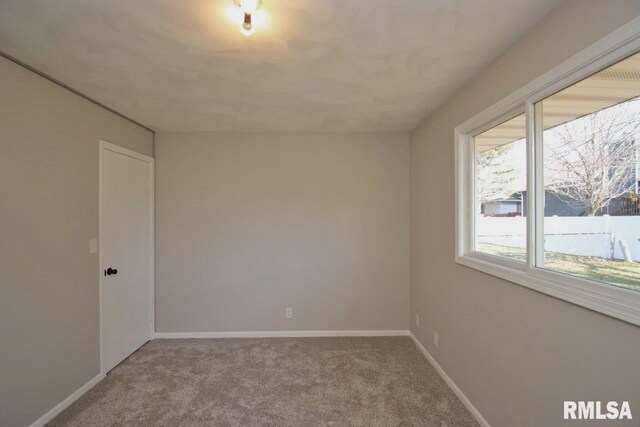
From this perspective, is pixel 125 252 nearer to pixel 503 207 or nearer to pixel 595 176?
pixel 503 207

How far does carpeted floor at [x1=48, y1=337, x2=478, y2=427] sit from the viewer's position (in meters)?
1.95

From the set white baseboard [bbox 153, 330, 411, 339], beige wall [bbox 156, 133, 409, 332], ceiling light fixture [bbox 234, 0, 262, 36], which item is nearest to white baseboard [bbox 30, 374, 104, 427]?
white baseboard [bbox 153, 330, 411, 339]

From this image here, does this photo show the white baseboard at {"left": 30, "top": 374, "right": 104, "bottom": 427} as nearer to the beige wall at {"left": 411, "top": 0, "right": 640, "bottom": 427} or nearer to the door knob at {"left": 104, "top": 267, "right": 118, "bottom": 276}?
the door knob at {"left": 104, "top": 267, "right": 118, "bottom": 276}

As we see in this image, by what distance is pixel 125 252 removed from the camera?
2762mm

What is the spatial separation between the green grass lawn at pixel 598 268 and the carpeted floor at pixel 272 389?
1336mm

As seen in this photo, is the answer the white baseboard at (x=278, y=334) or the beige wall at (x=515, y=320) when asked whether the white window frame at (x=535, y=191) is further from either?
the white baseboard at (x=278, y=334)

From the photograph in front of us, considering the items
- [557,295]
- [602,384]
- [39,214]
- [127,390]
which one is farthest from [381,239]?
[39,214]

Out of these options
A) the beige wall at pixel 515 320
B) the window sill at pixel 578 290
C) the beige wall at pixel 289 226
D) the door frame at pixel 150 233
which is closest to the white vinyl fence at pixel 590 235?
the window sill at pixel 578 290

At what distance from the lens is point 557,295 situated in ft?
4.25

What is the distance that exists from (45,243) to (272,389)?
6.80ft

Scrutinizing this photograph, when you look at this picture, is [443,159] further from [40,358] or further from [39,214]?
[40,358]

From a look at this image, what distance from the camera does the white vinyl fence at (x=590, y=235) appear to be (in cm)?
108

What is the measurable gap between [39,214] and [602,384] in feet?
11.0

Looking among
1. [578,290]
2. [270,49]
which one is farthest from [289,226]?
[578,290]
